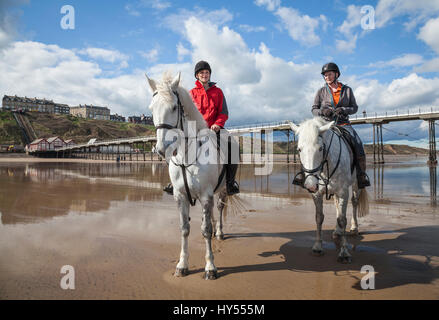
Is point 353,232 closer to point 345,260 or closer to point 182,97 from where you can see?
point 345,260

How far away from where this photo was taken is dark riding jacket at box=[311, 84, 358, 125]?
19.0 ft

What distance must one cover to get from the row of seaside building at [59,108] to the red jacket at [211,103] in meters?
153

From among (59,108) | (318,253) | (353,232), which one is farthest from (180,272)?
(59,108)

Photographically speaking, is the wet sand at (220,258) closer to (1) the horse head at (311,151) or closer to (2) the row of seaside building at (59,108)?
(1) the horse head at (311,151)

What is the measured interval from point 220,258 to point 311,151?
2.77 metres

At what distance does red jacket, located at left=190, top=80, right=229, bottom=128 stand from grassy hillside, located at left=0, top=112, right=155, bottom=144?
106 metres

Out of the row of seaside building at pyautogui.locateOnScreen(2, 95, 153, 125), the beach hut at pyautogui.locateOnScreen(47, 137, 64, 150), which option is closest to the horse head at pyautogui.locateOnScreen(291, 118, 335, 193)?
the beach hut at pyautogui.locateOnScreen(47, 137, 64, 150)

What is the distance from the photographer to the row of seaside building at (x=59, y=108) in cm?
13325
